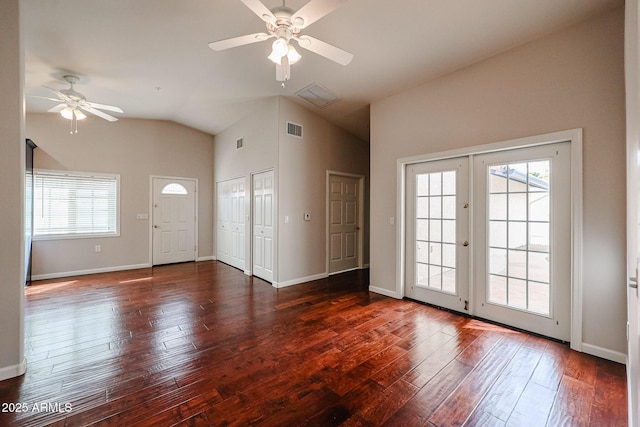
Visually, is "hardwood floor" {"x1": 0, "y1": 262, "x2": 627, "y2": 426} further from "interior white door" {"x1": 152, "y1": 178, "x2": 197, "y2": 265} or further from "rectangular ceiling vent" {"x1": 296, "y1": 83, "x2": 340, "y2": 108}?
"rectangular ceiling vent" {"x1": 296, "y1": 83, "x2": 340, "y2": 108}

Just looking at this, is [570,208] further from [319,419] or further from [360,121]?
[360,121]

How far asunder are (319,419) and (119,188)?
6.00 meters

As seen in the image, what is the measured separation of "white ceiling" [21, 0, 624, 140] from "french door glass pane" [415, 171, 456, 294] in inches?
53.4

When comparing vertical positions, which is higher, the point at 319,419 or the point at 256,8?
the point at 256,8

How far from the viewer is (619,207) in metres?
2.27

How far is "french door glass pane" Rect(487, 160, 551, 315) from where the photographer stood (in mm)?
2734

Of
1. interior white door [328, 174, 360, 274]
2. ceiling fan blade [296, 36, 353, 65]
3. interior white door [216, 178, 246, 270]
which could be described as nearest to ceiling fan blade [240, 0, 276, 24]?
ceiling fan blade [296, 36, 353, 65]

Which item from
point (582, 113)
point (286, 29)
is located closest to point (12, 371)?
point (286, 29)

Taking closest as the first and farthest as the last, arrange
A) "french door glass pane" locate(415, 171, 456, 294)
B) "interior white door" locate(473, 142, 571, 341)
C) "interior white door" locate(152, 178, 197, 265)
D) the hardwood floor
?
the hardwood floor
"interior white door" locate(473, 142, 571, 341)
"french door glass pane" locate(415, 171, 456, 294)
"interior white door" locate(152, 178, 197, 265)

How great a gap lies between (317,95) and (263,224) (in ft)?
7.77

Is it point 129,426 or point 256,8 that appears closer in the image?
point 129,426

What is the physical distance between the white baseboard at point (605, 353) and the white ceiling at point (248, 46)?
2.88 metres

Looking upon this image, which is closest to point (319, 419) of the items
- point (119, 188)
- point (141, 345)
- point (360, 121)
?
point (141, 345)

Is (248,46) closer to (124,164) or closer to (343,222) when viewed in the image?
(343,222)
